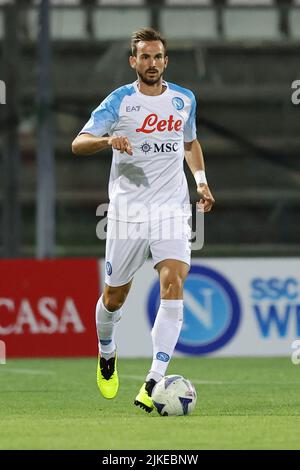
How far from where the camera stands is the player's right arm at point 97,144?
7061mm

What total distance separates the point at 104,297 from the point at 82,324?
494cm

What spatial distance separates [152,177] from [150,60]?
66cm

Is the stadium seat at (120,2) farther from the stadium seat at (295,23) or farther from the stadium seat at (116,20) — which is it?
the stadium seat at (295,23)

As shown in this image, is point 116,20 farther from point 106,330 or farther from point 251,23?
point 106,330

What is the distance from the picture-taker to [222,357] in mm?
13039

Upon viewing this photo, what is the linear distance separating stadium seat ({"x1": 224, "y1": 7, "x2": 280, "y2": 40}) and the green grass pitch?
6.06 metres

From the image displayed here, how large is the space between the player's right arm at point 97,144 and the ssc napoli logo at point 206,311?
5.51 meters

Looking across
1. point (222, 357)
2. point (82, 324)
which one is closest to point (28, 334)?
point (82, 324)

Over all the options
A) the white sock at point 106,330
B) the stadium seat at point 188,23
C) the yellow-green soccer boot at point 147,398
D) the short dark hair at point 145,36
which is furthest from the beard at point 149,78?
the stadium seat at point 188,23

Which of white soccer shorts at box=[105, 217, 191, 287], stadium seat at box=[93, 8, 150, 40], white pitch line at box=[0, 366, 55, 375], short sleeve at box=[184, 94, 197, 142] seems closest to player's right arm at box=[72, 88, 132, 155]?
short sleeve at box=[184, 94, 197, 142]

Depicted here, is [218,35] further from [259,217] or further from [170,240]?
[170,240]

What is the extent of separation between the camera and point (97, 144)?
737cm

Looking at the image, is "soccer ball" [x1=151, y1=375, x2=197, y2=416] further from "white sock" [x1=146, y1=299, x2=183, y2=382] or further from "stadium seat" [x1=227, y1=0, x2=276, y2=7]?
"stadium seat" [x1=227, y1=0, x2=276, y2=7]

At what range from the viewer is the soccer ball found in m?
7.12
